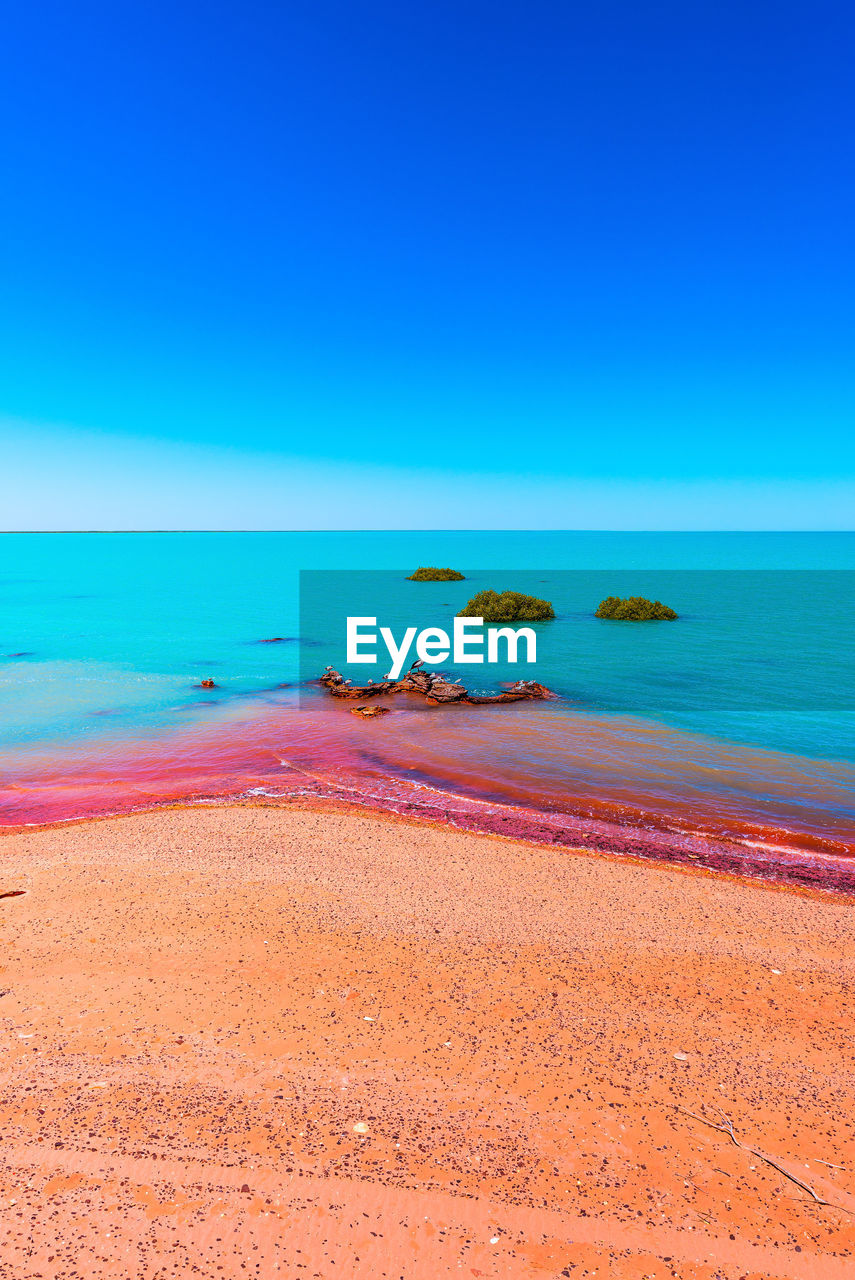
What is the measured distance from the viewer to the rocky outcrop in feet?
112

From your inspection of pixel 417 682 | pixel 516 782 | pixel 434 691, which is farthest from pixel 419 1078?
pixel 417 682

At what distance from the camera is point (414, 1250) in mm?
5828

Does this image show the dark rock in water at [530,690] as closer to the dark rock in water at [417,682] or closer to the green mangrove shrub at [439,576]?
the dark rock in water at [417,682]

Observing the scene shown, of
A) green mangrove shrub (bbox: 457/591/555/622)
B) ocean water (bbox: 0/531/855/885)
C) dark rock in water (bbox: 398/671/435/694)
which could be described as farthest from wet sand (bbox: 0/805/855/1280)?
green mangrove shrub (bbox: 457/591/555/622)

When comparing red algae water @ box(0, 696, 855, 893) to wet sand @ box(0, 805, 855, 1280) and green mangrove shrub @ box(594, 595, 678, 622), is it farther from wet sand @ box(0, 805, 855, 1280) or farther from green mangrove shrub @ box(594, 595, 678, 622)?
green mangrove shrub @ box(594, 595, 678, 622)

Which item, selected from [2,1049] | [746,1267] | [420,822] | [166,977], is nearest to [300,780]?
[420,822]

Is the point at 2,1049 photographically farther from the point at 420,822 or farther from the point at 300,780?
the point at 300,780

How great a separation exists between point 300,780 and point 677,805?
13.1 meters

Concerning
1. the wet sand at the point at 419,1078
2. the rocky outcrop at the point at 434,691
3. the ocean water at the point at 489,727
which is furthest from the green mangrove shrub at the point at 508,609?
the wet sand at the point at 419,1078

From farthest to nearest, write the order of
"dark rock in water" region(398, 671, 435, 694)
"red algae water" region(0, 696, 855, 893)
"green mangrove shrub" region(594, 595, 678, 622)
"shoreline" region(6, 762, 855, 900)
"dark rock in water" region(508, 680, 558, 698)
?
"green mangrove shrub" region(594, 595, 678, 622), "dark rock in water" region(398, 671, 435, 694), "dark rock in water" region(508, 680, 558, 698), "red algae water" region(0, 696, 855, 893), "shoreline" region(6, 762, 855, 900)

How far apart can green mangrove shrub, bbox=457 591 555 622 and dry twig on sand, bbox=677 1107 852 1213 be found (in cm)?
5632

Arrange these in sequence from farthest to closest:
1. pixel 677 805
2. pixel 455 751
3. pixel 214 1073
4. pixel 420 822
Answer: pixel 455 751 < pixel 677 805 < pixel 420 822 < pixel 214 1073

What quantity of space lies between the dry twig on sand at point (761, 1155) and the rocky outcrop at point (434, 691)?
25567 millimetres

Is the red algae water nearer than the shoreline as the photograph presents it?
No
